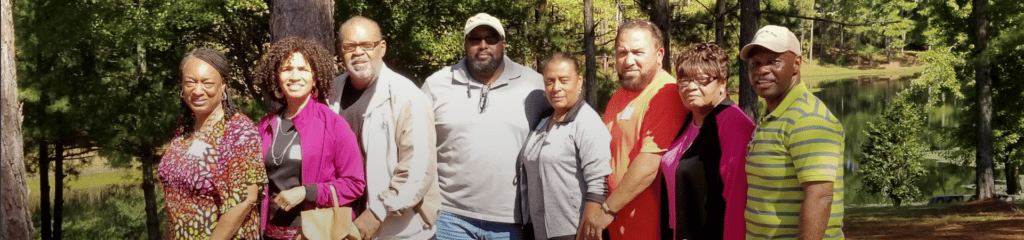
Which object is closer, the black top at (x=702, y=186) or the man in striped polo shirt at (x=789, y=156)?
the man in striped polo shirt at (x=789, y=156)

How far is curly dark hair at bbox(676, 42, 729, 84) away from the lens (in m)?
3.89

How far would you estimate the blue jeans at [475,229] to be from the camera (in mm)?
4477

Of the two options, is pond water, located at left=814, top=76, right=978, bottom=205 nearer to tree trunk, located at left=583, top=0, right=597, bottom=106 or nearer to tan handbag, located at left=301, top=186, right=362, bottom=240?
tree trunk, located at left=583, top=0, right=597, bottom=106

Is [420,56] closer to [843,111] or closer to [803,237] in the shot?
[803,237]

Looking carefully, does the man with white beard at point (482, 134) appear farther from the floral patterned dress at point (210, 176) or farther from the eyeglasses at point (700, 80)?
the floral patterned dress at point (210, 176)

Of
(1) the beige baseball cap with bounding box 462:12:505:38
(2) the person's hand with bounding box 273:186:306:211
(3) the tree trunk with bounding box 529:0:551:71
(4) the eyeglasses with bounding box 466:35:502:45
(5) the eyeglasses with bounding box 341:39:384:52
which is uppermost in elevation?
(3) the tree trunk with bounding box 529:0:551:71

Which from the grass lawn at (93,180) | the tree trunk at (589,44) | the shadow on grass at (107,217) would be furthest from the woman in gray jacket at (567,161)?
the grass lawn at (93,180)

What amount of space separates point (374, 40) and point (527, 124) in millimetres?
874

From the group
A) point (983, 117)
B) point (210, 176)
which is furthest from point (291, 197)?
point (983, 117)

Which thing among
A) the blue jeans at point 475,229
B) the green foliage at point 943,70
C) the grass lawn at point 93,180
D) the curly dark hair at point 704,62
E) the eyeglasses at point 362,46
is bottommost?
the grass lawn at point 93,180

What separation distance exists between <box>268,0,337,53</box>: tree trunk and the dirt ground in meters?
13.3

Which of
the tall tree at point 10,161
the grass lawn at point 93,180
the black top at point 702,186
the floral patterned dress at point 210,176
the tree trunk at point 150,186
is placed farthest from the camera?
the grass lawn at point 93,180

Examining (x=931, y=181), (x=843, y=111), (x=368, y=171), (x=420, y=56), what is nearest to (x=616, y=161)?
(x=368, y=171)

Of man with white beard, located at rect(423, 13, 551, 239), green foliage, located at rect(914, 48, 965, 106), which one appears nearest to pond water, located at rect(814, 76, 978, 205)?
green foliage, located at rect(914, 48, 965, 106)
